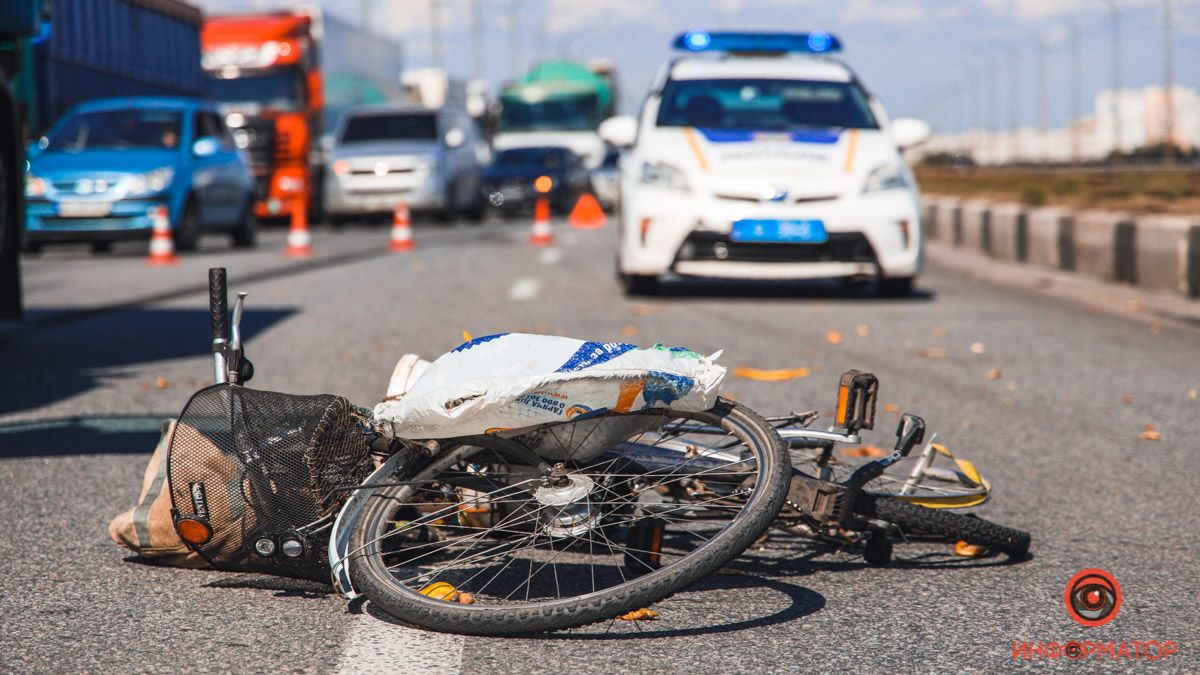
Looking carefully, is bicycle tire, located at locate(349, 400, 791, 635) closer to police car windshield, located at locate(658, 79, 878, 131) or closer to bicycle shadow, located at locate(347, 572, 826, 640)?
bicycle shadow, located at locate(347, 572, 826, 640)

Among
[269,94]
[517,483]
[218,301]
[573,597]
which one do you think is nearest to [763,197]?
[218,301]

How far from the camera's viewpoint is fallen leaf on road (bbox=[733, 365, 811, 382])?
25.1 feet

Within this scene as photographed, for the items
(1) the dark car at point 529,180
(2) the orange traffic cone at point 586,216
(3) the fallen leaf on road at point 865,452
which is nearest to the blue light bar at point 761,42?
(3) the fallen leaf on road at point 865,452

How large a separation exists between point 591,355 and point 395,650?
0.77m

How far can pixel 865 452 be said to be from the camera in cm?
566

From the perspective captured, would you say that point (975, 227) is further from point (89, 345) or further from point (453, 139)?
point (89, 345)

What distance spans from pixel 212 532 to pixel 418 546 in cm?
57

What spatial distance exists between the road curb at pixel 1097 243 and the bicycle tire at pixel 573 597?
346 inches

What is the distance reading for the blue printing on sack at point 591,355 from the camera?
3510 mm

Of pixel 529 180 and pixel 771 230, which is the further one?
pixel 529 180

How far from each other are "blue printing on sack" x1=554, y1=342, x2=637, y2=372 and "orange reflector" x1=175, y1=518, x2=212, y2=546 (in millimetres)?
1015

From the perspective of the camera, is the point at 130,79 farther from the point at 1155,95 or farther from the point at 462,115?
the point at 1155,95

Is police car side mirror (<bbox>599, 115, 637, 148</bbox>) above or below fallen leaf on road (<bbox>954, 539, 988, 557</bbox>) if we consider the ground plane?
above

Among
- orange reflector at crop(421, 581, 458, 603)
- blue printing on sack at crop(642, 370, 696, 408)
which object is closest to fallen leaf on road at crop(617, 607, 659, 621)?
orange reflector at crop(421, 581, 458, 603)
